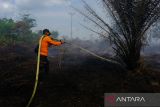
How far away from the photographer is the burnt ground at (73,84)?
8.23m

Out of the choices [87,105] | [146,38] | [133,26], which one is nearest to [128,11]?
[133,26]

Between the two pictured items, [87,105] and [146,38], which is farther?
[146,38]

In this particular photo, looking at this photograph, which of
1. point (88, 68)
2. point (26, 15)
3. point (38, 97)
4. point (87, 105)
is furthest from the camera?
point (26, 15)

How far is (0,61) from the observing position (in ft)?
46.9

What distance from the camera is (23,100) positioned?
829cm

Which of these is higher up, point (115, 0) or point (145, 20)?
point (115, 0)

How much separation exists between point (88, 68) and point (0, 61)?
5208mm

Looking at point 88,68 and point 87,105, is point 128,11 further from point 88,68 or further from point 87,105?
point 87,105

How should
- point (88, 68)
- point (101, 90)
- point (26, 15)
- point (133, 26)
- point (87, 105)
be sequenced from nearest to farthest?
point (87, 105)
point (101, 90)
point (133, 26)
point (88, 68)
point (26, 15)

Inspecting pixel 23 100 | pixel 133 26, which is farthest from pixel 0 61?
pixel 133 26

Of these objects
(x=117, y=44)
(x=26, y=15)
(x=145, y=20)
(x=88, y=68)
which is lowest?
(x=88, y=68)

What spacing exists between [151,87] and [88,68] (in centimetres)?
310

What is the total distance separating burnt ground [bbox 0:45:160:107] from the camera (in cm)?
823

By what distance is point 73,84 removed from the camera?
9555 mm
